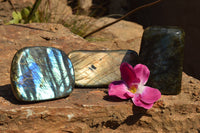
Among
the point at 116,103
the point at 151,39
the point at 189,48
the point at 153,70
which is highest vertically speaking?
the point at 151,39

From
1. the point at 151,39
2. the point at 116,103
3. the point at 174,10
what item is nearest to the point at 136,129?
the point at 116,103

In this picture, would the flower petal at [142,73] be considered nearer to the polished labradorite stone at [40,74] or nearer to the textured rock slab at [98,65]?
the textured rock slab at [98,65]

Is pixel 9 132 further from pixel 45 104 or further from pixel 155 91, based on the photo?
pixel 155 91

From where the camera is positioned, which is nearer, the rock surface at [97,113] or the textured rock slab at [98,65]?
the rock surface at [97,113]

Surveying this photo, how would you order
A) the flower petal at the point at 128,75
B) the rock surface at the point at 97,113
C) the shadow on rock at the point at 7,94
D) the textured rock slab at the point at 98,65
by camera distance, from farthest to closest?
the textured rock slab at the point at 98,65 → the flower petal at the point at 128,75 → the shadow on rock at the point at 7,94 → the rock surface at the point at 97,113

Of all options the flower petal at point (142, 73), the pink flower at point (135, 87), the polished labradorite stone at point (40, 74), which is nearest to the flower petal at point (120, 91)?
the pink flower at point (135, 87)
